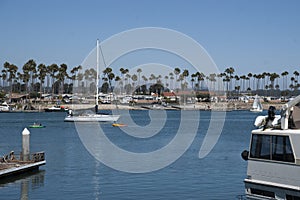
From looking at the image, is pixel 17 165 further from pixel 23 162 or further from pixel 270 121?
pixel 270 121

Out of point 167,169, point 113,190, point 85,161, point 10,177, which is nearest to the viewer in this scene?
point 113,190

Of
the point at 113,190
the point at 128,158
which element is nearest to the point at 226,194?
the point at 113,190

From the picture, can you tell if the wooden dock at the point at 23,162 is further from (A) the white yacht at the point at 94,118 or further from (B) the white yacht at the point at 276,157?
(A) the white yacht at the point at 94,118

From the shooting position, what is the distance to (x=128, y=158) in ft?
155

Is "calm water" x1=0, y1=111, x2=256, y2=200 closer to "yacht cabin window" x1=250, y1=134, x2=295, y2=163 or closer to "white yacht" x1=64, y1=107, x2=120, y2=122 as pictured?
"yacht cabin window" x1=250, y1=134, x2=295, y2=163

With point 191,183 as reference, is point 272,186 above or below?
above

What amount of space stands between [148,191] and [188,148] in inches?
1086

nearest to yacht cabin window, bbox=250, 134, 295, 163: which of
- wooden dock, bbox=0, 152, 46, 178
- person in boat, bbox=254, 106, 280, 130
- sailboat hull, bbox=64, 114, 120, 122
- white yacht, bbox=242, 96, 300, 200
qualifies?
white yacht, bbox=242, 96, 300, 200

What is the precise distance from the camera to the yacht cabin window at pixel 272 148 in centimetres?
1941

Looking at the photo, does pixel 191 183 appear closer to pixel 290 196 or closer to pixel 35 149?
pixel 290 196

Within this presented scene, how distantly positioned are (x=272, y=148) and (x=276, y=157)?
43 centimetres

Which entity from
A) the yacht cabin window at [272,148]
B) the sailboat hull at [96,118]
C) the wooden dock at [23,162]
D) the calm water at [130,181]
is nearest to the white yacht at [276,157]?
the yacht cabin window at [272,148]

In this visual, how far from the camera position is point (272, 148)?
2012 cm

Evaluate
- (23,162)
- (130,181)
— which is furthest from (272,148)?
(23,162)
